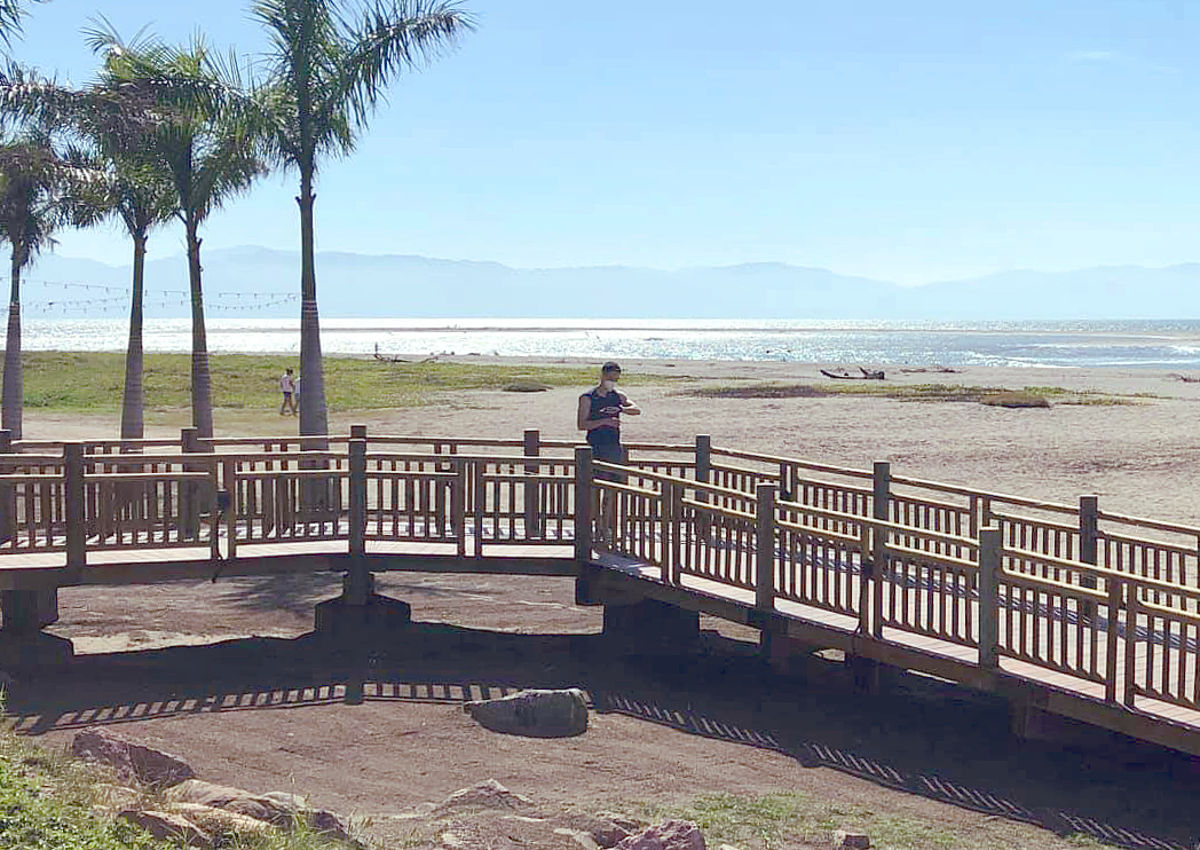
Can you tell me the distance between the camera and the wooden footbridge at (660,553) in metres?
11.4

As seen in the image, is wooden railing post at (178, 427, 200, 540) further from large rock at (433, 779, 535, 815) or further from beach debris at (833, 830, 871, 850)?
beach debris at (833, 830, 871, 850)

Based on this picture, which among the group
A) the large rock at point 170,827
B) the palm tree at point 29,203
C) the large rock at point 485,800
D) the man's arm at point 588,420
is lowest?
the large rock at point 485,800

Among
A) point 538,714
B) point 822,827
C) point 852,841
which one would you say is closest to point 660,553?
point 538,714

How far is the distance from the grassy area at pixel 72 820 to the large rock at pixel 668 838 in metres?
1.72

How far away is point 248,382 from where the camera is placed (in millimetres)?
64812

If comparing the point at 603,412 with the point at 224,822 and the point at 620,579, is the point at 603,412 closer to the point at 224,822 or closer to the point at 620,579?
the point at 620,579

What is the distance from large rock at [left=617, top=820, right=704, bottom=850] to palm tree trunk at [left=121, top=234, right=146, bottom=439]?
24297 millimetres

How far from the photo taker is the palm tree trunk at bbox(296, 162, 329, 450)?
78.0ft

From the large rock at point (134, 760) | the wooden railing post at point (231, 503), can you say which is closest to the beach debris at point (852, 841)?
the large rock at point (134, 760)

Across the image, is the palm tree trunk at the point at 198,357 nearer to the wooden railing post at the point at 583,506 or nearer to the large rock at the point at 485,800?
the wooden railing post at the point at 583,506

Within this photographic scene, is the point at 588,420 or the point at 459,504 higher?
the point at 588,420

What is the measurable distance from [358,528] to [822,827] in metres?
6.56

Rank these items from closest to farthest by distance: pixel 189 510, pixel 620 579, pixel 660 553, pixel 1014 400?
pixel 660 553 < pixel 620 579 < pixel 189 510 < pixel 1014 400

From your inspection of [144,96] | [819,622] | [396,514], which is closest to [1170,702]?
[819,622]
